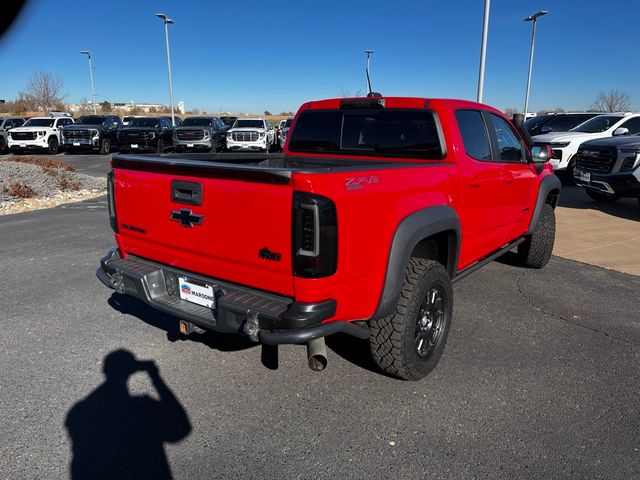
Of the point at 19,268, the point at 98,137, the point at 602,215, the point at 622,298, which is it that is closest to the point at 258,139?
the point at 98,137

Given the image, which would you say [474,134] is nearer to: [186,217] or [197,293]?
[186,217]

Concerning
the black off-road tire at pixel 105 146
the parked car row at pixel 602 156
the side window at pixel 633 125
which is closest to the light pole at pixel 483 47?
the parked car row at pixel 602 156

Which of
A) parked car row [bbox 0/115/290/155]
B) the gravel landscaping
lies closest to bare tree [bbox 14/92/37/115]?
parked car row [bbox 0/115/290/155]

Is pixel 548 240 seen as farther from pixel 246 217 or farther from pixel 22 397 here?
pixel 22 397

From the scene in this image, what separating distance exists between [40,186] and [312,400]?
1058 cm

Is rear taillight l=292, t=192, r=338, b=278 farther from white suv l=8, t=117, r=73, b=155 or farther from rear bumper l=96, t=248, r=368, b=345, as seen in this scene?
white suv l=8, t=117, r=73, b=155

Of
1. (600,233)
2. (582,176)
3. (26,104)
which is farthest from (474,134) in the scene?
(26,104)

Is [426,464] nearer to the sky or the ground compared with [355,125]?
nearer to the ground

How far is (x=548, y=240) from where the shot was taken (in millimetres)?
5699

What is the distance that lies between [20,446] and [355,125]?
10.9 ft

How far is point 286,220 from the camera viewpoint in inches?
97.3

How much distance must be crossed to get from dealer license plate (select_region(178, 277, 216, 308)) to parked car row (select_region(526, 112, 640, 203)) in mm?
8447

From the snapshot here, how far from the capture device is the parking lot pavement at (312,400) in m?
2.52

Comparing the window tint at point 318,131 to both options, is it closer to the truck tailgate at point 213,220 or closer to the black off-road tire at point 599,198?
the truck tailgate at point 213,220
